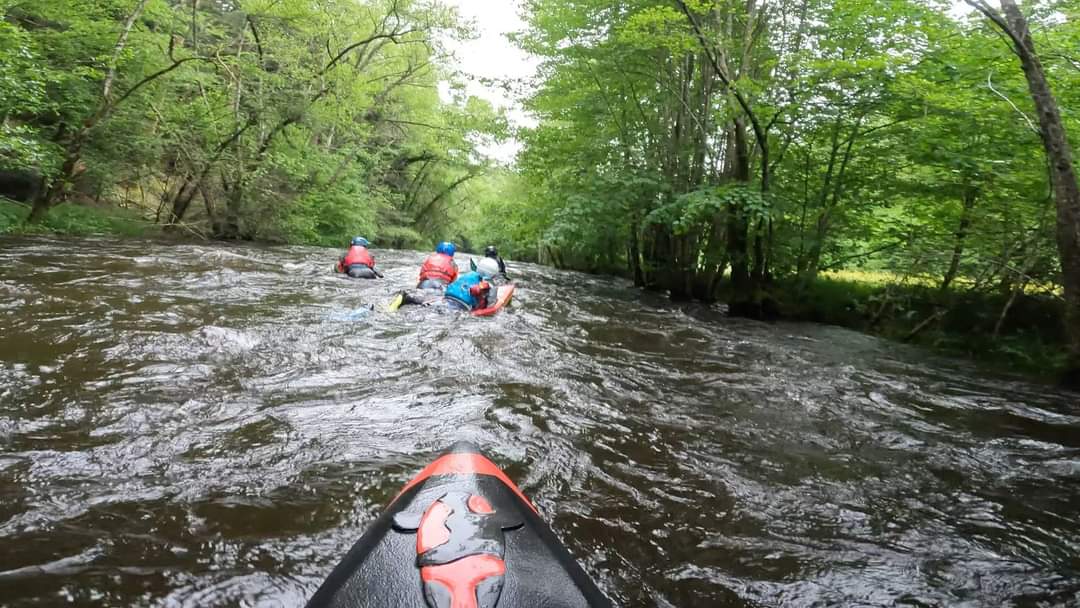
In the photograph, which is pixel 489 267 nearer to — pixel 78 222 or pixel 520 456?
pixel 520 456

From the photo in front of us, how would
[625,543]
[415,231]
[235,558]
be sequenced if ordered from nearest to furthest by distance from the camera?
[235,558], [625,543], [415,231]

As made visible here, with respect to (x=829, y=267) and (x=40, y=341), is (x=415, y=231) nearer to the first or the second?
(x=829, y=267)

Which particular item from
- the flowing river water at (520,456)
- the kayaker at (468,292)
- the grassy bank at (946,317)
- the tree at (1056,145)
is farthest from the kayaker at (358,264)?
the tree at (1056,145)

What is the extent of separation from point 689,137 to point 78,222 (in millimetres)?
14531

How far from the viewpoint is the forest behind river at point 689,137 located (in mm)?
7023

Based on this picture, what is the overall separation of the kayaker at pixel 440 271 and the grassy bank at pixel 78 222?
9069mm

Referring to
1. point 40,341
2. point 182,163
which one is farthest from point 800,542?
point 182,163

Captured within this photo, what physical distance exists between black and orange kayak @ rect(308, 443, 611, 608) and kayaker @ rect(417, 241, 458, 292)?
22.8 feet

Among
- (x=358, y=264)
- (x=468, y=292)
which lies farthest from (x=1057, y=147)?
(x=358, y=264)

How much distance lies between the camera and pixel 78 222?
496 inches

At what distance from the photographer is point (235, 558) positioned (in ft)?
7.25

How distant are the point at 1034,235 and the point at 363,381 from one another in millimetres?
8154

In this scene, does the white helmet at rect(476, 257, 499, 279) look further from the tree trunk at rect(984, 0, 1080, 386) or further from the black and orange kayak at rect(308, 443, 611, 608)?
the black and orange kayak at rect(308, 443, 611, 608)

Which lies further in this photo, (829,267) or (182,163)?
(182,163)
